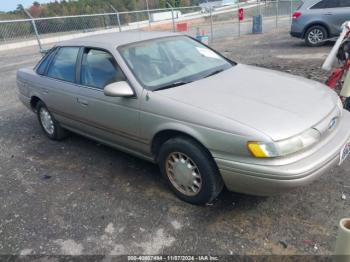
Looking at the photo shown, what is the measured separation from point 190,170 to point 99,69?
1661 mm

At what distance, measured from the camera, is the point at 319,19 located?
10.6 m

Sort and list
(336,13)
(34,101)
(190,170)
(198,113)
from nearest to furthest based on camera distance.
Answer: (198,113) → (190,170) → (34,101) → (336,13)

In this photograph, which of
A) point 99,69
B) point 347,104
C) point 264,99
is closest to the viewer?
point 264,99

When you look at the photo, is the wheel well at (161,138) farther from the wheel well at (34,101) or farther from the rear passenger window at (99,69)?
the wheel well at (34,101)

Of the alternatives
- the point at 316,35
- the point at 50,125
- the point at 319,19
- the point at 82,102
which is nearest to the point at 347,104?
the point at 82,102

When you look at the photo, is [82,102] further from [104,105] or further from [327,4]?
[327,4]

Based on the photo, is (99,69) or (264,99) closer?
(264,99)

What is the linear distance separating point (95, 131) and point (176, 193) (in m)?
1.38

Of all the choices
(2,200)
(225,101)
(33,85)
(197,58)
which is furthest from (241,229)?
(33,85)

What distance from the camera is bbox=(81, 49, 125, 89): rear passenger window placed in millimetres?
3573

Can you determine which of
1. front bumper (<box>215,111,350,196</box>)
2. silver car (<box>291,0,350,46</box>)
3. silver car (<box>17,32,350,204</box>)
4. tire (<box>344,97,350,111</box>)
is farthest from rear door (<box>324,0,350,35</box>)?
front bumper (<box>215,111,350,196</box>)

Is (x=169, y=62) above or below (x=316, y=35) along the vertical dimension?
above

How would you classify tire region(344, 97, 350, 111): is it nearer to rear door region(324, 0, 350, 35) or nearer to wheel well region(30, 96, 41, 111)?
wheel well region(30, 96, 41, 111)

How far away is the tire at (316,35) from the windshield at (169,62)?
8.12 metres
